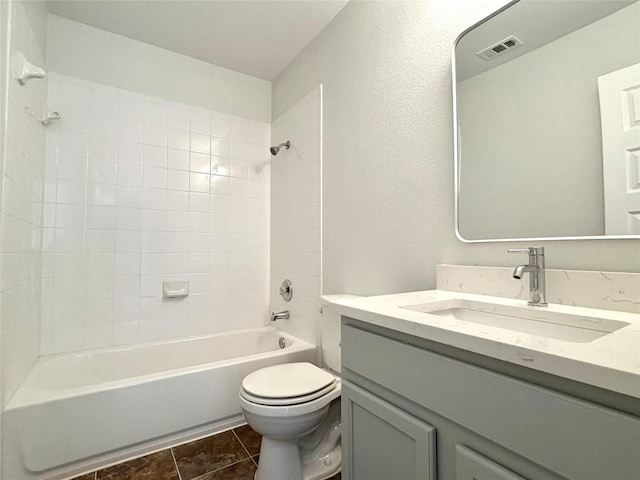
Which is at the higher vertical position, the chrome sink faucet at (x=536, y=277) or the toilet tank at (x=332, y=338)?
the chrome sink faucet at (x=536, y=277)

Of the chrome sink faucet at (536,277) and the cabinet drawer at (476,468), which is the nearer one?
the cabinet drawer at (476,468)

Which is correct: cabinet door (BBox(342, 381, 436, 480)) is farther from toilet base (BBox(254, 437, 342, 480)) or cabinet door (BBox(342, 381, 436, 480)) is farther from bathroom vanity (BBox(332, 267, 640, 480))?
toilet base (BBox(254, 437, 342, 480))

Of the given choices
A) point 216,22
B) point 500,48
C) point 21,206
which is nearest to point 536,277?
point 500,48

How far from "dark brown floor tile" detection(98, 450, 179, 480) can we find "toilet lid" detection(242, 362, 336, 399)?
0.59 metres

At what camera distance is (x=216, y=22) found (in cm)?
191

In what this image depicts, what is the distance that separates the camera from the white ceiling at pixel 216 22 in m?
1.78

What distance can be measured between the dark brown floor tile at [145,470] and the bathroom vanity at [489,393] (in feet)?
3.50

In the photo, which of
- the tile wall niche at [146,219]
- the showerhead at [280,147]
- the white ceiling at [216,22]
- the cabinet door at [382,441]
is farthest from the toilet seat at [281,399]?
the white ceiling at [216,22]

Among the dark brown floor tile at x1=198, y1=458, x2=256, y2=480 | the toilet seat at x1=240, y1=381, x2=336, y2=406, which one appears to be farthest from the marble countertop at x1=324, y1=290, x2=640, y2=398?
the dark brown floor tile at x1=198, y1=458, x2=256, y2=480

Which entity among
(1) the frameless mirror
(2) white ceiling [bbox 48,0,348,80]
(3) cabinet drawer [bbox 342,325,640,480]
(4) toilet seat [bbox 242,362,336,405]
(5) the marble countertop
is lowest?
(4) toilet seat [bbox 242,362,336,405]

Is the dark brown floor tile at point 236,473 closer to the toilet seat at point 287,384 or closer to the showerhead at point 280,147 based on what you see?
the toilet seat at point 287,384

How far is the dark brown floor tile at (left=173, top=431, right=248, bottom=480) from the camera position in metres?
1.43

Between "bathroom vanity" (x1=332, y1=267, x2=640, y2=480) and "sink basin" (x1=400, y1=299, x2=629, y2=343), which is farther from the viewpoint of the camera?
"sink basin" (x1=400, y1=299, x2=629, y2=343)

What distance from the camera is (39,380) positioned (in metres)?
1.51
